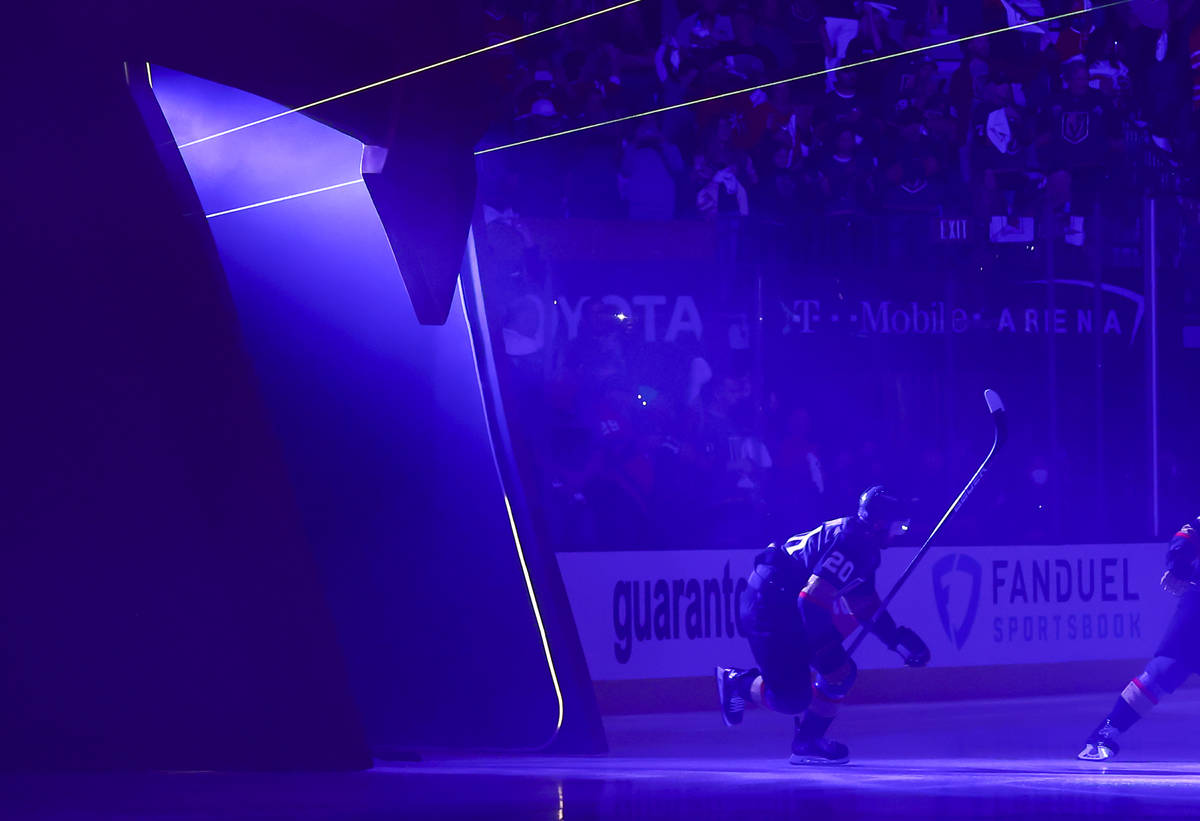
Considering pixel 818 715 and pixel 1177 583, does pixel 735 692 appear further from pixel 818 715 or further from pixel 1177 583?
pixel 1177 583

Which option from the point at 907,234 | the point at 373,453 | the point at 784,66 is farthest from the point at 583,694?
the point at 784,66

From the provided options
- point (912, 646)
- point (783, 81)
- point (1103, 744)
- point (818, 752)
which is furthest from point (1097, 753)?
point (783, 81)

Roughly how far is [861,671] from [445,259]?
4.87 metres

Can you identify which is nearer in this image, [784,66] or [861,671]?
[861,671]

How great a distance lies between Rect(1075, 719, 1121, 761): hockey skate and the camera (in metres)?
7.84

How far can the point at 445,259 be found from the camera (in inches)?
296

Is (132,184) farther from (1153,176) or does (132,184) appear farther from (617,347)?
(1153,176)

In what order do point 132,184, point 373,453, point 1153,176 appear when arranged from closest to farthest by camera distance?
point 132,184, point 373,453, point 1153,176

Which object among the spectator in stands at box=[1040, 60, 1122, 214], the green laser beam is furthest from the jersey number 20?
the spectator in stands at box=[1040, 60, 1122, 214]

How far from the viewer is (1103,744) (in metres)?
7.86

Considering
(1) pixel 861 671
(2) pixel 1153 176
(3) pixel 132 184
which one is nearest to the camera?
(3) pixel 132 184

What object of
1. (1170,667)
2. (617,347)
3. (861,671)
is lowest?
(861,671)

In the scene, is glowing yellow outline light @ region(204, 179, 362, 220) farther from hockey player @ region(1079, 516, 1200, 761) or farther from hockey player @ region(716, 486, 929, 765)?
hockey player @ region(1079, 516, 1200, 761)

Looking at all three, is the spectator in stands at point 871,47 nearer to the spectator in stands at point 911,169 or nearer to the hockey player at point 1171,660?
the spectator in stands at point 911,169
